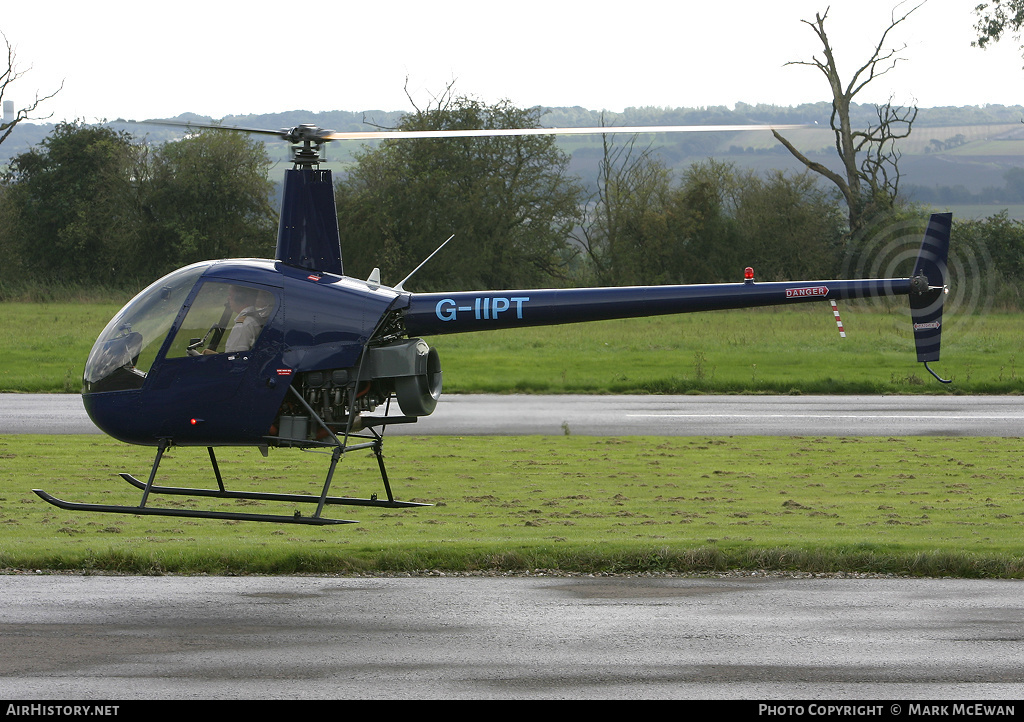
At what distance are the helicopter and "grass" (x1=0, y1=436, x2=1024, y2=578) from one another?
28.9 inches

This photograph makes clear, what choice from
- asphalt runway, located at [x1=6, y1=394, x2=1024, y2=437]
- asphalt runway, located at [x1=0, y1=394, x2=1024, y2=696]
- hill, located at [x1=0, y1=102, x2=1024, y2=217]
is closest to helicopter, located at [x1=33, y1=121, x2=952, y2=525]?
asphalt runway, located at [x1=0, y1=394, x2=1024, y2=696]

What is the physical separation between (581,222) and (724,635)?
47828 mm

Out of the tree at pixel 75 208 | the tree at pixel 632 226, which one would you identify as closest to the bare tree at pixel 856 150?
the tree at pixel 632 226

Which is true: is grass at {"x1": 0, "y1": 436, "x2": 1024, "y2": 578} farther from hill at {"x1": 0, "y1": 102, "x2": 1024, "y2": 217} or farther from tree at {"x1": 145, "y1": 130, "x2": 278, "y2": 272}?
hill at {"x1": 0, "y1": 102, "x2": 1024, "y2": 217}

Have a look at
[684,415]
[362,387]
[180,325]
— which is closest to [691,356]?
[684,415]

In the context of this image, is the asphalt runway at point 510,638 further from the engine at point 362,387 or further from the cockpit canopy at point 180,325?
the cockpit canopy at point 180,325

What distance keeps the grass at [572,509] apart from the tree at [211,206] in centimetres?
3463

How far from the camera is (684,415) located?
75.2ft

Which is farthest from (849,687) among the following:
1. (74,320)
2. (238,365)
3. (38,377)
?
(74,320)

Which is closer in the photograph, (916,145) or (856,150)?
(856,150)

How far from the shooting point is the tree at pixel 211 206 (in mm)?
52938

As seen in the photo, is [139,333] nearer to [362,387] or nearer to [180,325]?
[180,325]

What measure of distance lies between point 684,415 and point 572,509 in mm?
9515

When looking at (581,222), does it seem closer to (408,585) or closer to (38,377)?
(38,377)
